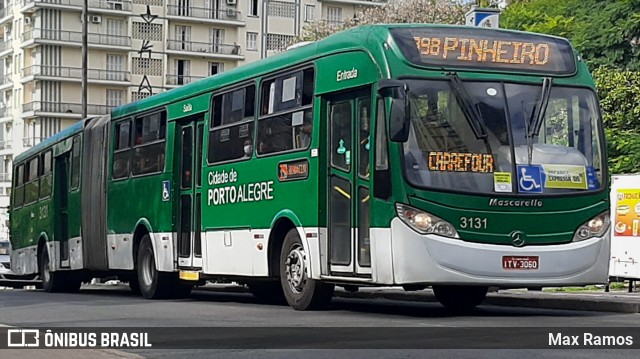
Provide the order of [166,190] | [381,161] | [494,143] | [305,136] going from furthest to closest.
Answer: [166,190], [305,136], [381,161], [494,143]

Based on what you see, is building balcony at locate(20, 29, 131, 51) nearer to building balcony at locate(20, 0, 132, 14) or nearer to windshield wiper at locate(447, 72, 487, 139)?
building balcony at locate(20, 0, 132, 14)

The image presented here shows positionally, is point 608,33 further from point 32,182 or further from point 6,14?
point 6,14

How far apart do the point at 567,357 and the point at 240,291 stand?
1807cm

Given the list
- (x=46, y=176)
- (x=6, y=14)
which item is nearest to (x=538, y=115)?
(x=46, y=176)

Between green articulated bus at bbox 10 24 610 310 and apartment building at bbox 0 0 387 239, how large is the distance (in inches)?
3143

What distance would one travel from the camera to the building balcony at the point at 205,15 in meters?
103

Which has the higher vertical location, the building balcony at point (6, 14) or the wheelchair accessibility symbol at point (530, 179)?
the building balcony at point (6, 14)

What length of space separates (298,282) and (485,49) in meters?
3.82

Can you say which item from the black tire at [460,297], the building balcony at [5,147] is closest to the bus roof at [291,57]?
the black tire at [460,297]

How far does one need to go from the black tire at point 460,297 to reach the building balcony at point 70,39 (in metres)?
84.5

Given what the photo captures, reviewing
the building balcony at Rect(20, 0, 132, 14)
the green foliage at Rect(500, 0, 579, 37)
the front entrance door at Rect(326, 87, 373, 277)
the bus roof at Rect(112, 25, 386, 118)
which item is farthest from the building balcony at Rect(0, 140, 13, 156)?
the front entrance door at Rect(326, 87, 373, 277)

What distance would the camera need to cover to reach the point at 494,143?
14.7 meters
